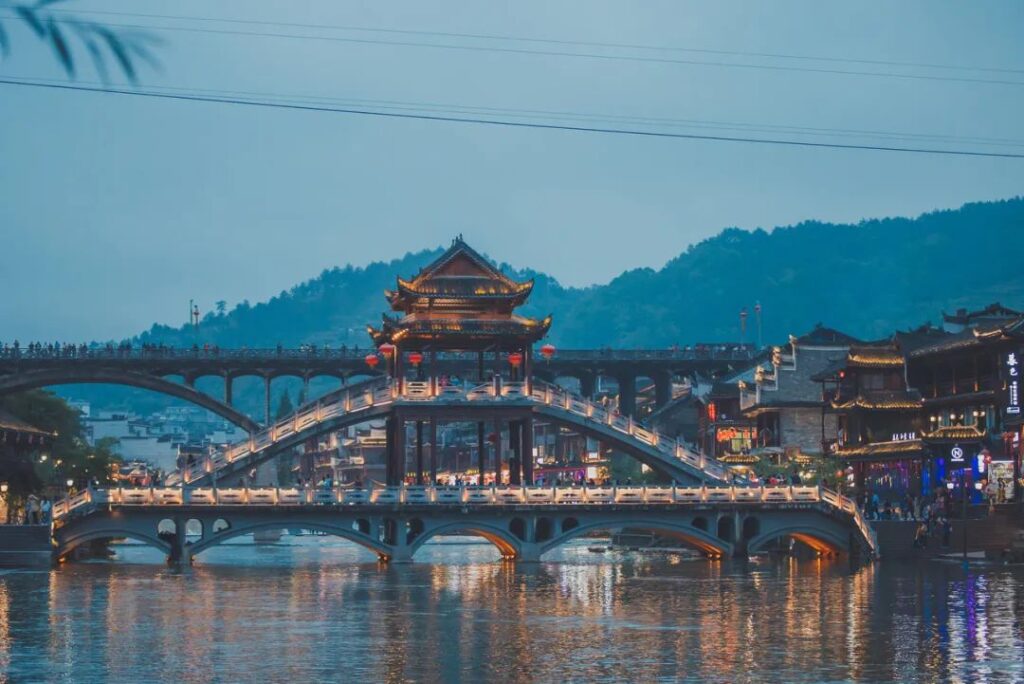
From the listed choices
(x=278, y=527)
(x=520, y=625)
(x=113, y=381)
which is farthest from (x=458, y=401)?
(x=113, y=381)

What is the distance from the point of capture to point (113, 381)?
4542 inches

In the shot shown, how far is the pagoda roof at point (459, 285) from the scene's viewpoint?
8144 cm

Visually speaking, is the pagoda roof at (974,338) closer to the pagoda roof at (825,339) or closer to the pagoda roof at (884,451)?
the pagoda roof at (884,451)

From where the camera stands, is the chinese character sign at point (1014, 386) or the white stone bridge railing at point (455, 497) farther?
the chinese character sign at point (1014, 386)

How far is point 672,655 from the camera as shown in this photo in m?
34.7

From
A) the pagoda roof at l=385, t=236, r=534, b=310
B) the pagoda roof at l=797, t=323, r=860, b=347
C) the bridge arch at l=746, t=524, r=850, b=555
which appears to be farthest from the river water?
the pagoda roof at l=797, t=323, r=860, b=347

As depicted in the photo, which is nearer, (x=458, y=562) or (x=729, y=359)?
(x=458, y=562)

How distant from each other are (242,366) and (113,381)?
31.9ft

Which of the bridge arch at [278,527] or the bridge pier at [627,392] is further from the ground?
the bridge pier at [627,392]

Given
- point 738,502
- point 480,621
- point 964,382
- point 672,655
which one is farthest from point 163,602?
point 964,382

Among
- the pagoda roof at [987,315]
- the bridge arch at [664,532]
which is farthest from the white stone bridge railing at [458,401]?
the pagoda roof at [987,315]

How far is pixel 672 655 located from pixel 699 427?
8899 centimetres

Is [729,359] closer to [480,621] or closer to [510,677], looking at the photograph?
[480,621]

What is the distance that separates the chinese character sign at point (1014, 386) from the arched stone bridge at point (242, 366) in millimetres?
41164
